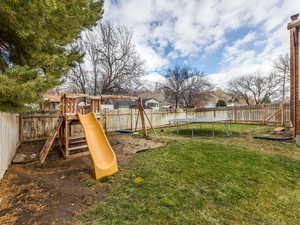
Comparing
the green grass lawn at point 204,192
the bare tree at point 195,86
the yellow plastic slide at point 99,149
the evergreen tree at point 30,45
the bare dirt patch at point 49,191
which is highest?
the bare tree at point 195,86

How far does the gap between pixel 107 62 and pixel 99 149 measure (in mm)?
12126

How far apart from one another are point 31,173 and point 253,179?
16.4 ft

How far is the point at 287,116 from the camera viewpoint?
30.0 feet

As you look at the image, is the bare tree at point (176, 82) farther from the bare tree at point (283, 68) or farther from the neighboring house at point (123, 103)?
the bare tree at point (283, 68)

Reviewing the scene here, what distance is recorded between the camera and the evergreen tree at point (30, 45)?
84.6 inches

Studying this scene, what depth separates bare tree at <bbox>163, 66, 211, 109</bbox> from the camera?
2286 centimetres

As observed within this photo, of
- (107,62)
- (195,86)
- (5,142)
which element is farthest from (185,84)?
(5,142)

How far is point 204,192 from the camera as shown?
232cm

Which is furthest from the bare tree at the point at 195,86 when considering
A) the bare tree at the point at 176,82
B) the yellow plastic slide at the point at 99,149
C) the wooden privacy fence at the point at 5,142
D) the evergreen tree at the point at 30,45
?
the wooden privacy fence at the point at 5,142

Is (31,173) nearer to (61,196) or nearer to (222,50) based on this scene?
(61,196)

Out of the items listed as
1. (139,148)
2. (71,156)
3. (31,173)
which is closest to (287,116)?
(139,148)

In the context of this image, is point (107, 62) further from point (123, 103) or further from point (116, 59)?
point (123, 103)

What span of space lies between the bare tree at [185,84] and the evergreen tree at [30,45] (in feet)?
67.3

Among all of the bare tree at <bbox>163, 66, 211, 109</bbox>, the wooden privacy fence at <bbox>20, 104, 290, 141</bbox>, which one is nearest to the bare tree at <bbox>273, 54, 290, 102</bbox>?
the bare tree at <bbox>163, 66, 211, 109</bbox>
